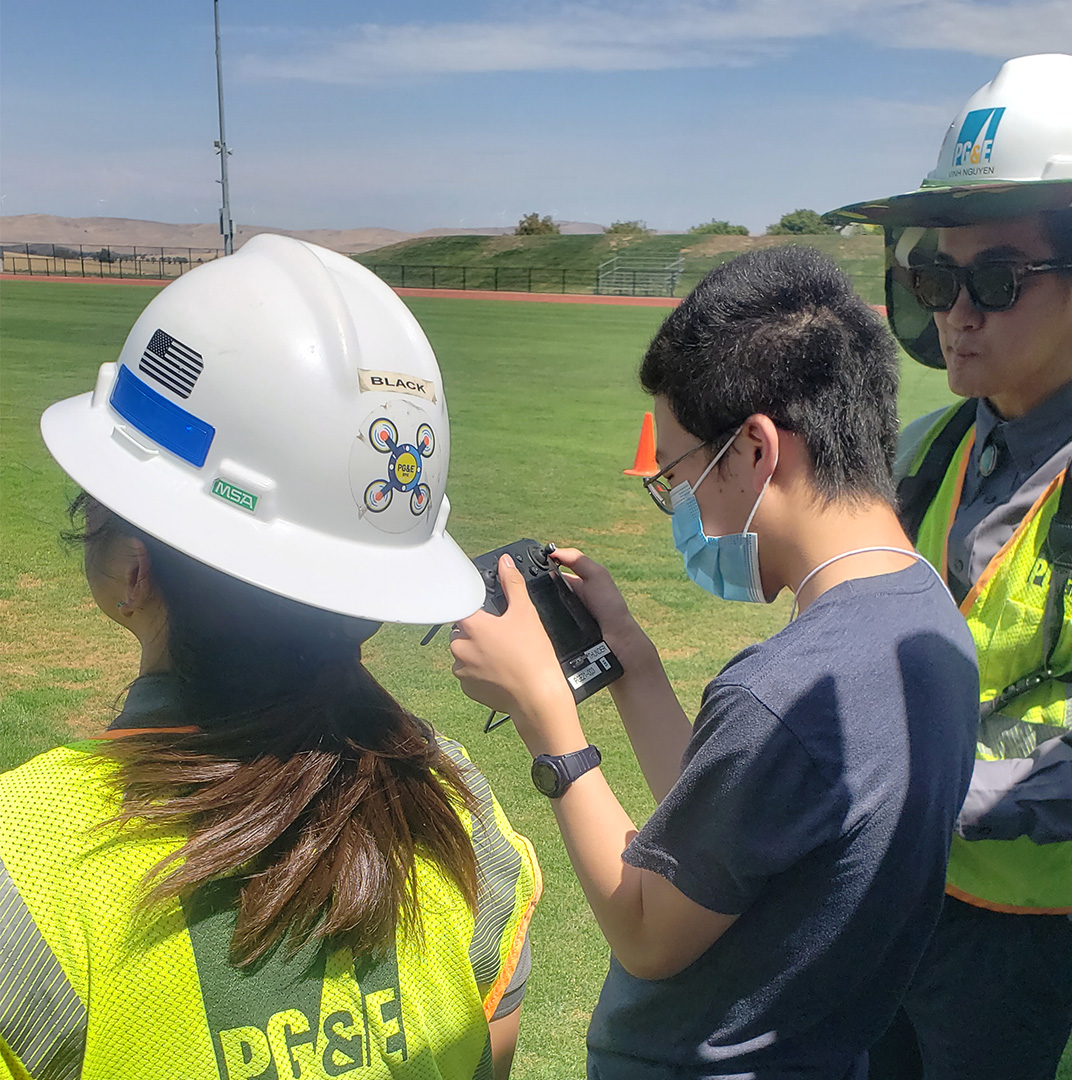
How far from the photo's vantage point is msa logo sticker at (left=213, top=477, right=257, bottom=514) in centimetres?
147

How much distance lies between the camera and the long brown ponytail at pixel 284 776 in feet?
3.98

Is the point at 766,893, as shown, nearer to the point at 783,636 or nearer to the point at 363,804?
the point at 783,636

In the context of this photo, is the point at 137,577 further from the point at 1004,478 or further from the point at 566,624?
the point at 1004,478

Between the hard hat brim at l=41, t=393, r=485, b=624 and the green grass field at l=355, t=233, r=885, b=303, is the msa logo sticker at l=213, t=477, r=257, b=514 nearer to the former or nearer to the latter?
the hard hat brim at l=41, t=393, r=485, b=624

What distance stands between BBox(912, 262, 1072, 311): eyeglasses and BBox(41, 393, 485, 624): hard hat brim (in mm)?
1424

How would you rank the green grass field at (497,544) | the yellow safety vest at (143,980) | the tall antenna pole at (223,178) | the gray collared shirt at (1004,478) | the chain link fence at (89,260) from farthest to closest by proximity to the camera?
the chain link fence at (89,260), the tall antenna pole at (223,178), the green grass field at (497,544), the gray collared shirt at (1004,478), the yellow safety vest at (143,980)

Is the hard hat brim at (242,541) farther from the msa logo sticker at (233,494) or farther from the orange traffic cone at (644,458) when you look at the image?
the orange traffic cone at (644,458)

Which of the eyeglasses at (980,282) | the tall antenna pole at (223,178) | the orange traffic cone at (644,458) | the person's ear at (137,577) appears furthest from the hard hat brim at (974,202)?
the tall antenna pole at (223,178)

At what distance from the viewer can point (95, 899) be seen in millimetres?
1117

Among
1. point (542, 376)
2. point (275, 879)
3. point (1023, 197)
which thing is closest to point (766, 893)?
point (275, 879)

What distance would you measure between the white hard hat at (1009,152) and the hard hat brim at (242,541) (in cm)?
153

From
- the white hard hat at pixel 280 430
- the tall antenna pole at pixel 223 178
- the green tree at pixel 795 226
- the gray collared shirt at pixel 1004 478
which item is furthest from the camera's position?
the green tree at pixel 795 226

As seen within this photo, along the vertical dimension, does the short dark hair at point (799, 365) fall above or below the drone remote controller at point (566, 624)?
above

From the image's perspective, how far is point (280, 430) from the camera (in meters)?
1.44
